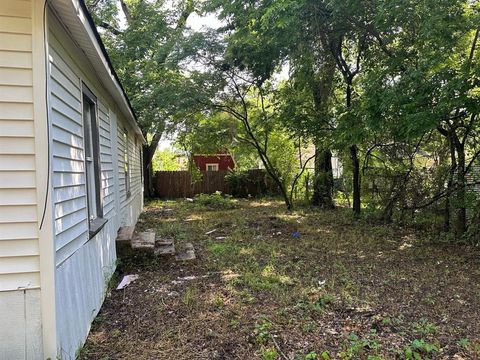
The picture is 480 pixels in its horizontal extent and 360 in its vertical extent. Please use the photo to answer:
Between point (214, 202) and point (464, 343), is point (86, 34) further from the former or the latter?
point (214, 202)

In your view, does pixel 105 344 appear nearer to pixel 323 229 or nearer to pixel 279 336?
pixel 279 336

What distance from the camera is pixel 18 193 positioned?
Answer: 7.90 feet

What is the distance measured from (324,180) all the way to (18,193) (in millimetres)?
11543

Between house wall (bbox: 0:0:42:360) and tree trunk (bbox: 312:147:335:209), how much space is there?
11.2m

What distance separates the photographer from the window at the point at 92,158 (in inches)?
165

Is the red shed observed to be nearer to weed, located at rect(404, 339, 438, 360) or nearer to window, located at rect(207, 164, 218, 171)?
window, located at rect(207, 164, 218, 171)

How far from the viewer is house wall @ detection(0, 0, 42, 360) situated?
238 centimetres

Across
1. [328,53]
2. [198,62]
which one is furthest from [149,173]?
[328,53]

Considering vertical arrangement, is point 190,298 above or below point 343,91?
below

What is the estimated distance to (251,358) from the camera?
9.82 ft

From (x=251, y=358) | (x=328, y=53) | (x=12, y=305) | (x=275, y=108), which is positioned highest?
(x=328, y=53)

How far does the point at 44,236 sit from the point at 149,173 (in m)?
16.5

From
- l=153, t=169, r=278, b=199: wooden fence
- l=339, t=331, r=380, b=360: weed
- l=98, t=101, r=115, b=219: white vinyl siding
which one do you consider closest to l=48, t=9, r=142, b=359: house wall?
l=98, t=101, r=115, b=219: white vinyl siding

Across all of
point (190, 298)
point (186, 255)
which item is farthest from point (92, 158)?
point (186, 255)
